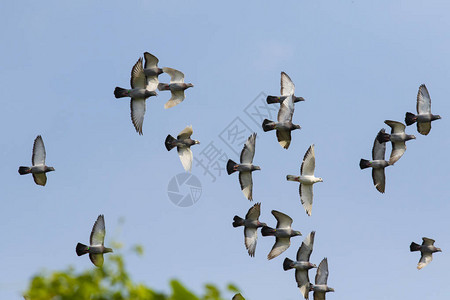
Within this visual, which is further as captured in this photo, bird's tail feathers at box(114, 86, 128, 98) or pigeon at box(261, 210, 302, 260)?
pigeon at box(261, 210, 302, 260)

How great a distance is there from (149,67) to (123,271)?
1866 centimetres

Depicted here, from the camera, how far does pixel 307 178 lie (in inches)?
955

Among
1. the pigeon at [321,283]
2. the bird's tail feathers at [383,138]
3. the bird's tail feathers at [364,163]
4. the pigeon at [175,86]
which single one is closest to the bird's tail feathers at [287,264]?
the pigeon at [321,283]

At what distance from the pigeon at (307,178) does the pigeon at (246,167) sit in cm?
137

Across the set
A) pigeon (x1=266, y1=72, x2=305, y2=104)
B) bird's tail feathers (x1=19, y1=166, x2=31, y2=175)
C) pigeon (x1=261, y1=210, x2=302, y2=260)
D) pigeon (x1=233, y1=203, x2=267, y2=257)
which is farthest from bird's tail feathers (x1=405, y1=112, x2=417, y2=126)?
bird's tail feathers (x1=19, y1=166, x2=31, y2=175)

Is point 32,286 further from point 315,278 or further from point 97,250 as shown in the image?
point 315,278

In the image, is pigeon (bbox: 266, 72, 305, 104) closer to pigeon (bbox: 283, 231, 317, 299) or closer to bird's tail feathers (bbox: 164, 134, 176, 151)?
bird's tail feathers (bbox: 164, 134, 176, 151)

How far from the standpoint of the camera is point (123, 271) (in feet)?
17.2

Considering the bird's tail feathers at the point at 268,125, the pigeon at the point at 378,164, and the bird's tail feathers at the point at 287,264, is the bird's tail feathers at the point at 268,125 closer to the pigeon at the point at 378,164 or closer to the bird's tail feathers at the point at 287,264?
the pigeon at the point at 378,164

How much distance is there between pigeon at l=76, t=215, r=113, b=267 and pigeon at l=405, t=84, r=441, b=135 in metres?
10.8

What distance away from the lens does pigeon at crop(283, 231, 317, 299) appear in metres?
25.1

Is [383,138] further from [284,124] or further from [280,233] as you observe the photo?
[280,233]

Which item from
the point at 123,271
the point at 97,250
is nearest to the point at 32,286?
the point at 123,271

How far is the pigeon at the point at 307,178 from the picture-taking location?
24234 millimetres
